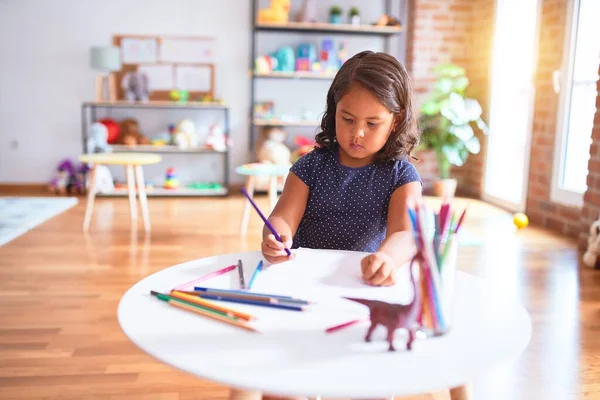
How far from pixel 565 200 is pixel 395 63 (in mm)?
2849

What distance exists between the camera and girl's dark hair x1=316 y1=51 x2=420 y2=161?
119 centimetres

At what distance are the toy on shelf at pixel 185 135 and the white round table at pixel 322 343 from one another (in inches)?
162

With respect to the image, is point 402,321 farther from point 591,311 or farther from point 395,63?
point 591,311

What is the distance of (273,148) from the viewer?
4887 mm

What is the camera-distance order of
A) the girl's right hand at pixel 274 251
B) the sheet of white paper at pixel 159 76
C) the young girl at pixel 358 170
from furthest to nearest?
1. the sheet of white paper at pixel 159 76
2. the young girl at pixel 358 170
3. the girl's right hand at pixel 274 251

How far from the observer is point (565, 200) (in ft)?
12.1

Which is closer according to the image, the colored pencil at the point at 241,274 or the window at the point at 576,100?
the colored pencil at the point at 241,274

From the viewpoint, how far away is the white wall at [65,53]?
4.96 metres

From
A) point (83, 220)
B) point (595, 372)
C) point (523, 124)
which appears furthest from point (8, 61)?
point (595, 372)

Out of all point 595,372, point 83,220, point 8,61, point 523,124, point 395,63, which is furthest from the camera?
point 8,61

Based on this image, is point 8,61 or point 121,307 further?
point 8,61

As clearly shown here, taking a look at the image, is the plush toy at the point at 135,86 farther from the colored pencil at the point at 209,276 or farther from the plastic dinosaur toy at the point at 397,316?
the plastic dinosaur toy at the point at 397,316

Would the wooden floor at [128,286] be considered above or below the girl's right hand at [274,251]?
below

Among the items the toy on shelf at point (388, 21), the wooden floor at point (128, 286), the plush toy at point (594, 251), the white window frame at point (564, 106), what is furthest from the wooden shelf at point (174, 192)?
the plush toy at point (594, 251)
